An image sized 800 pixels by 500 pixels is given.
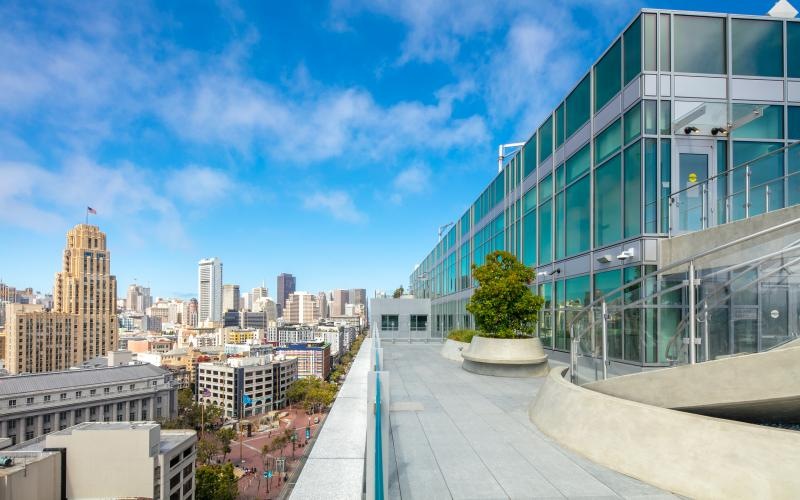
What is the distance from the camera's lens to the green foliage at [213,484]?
51844 millimetres

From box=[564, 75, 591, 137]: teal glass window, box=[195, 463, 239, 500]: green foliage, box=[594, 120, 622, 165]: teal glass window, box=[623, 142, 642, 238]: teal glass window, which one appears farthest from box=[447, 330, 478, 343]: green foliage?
box=[195, 463, 239, 500]: green foliage

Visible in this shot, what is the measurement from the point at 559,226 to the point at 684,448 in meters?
11.7

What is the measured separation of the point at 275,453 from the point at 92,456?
42.7 m

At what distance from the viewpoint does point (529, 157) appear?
18.1 meters

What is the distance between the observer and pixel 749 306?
5.20m

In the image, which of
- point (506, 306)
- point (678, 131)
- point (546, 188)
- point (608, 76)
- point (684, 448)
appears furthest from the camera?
point (546, 188)

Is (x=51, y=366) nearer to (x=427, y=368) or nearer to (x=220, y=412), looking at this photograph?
(x=220, y=412)

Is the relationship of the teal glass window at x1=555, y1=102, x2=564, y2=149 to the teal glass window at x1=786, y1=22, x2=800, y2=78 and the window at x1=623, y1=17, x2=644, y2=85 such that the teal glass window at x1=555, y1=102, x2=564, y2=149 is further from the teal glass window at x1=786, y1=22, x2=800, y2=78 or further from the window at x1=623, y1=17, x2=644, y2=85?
the teal glass window at x1=786, y1=22, x2=800, y2=78

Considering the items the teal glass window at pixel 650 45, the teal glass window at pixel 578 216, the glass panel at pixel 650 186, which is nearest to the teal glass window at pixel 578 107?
the teal glass window at pixel 578 216

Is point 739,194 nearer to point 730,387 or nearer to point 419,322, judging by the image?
point 730,387

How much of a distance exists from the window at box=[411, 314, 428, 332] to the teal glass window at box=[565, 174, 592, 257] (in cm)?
2573

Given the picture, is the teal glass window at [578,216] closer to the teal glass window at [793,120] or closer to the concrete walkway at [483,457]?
the teal glass window at [793,120]

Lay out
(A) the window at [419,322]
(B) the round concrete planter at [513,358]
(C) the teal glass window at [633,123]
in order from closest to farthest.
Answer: (C) the teal glass window at [633,123], (B) the round concrete planter at [513,358], (A) the window at [419,322]

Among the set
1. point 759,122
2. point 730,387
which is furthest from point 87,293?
point 730,387
